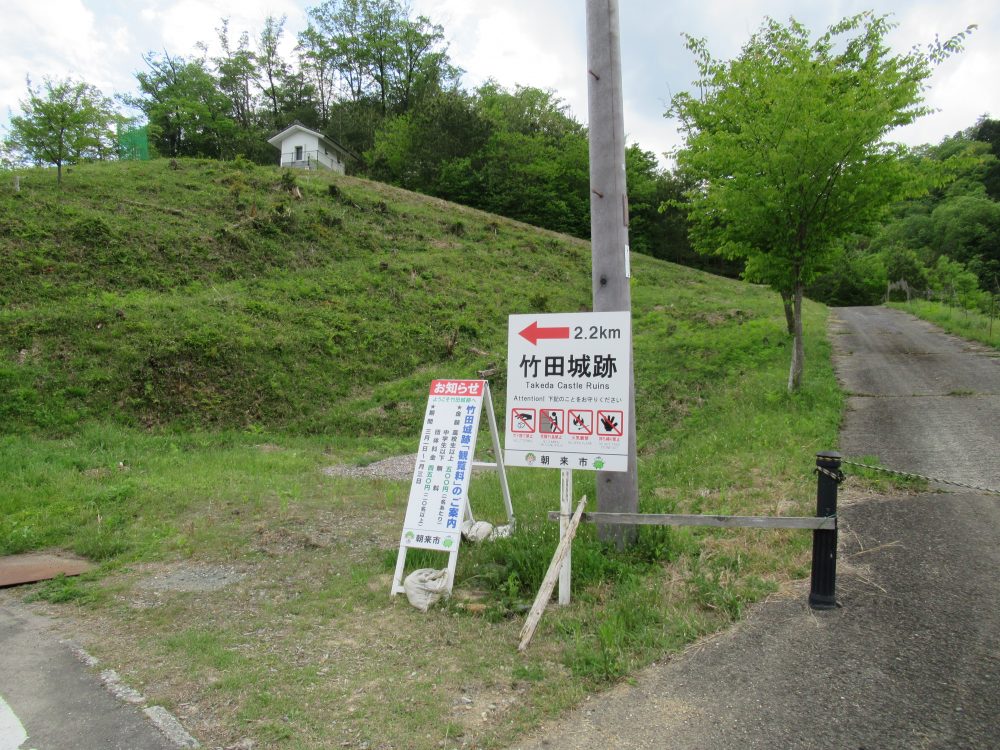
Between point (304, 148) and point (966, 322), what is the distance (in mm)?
35114

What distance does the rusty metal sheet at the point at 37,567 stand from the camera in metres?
5.09

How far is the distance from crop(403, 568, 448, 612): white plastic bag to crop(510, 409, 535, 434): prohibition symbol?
3.68 ft

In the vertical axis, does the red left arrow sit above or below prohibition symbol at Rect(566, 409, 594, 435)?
above

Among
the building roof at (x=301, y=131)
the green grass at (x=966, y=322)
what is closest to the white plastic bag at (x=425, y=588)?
the green grass at (x=966, y=322)

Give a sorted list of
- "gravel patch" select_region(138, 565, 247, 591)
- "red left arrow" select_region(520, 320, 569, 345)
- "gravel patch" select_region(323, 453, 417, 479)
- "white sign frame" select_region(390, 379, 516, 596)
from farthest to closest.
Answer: "gravel patch" select_region(323, 453, 417, 479) < "gravel patch" select_region(138, 565, 247, 591) < "white sign frame" select_region(390, 379, 516, 596) < "red left arrow" select_region(520, 320, 569, 345)

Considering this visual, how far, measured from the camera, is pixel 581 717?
2912mm

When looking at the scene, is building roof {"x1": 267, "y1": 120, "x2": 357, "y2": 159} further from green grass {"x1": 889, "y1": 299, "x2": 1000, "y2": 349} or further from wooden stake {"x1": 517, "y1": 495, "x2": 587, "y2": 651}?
wooden stake {"x1": 517, "y1": 495, "x2": 587, "y2": 651}

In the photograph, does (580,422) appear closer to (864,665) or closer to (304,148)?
(864,665)

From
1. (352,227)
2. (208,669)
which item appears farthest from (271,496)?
(352,227)

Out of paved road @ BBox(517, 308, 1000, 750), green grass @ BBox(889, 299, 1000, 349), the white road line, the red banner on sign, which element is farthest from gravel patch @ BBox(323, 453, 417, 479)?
green grass @ BBox(889, 299, 1000, 349)

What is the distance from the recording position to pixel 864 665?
3137 millimetres

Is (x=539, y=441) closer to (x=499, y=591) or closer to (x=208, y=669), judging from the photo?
(x=499, y=591)

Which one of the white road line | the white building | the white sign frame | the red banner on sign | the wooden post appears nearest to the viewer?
the white road line

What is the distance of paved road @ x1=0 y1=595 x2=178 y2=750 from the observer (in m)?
2.88
